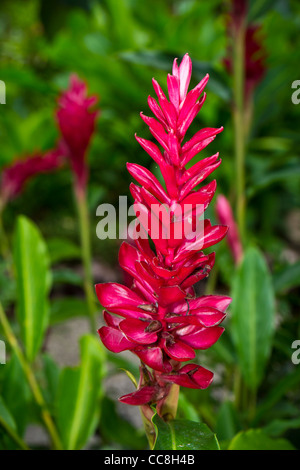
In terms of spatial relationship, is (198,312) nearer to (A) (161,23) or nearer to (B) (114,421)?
(B) (114,421)

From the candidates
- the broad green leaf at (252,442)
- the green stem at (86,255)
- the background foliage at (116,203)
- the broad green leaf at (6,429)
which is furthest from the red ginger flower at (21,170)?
the broad green leaf at (252,442)

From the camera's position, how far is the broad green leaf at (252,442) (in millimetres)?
399

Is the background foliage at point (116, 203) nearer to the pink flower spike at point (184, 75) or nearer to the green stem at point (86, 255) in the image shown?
the green stem at point (86, 255)

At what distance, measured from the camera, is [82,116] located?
73 cm

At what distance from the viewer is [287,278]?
0.81 meters

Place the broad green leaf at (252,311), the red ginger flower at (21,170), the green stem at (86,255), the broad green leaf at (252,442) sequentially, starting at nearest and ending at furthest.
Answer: the broad green leaf at (252,442) < the broad green leaf at (252,311) < the green stem at (86,255) < the red ginger flower at (21,170)

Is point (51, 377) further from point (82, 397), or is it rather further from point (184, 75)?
point (184, 75)

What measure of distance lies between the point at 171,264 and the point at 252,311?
1.33 feet

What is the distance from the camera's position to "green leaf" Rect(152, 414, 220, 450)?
0.32m

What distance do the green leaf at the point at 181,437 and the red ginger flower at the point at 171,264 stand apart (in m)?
0.03

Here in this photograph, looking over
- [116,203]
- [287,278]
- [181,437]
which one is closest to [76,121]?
[287,278]

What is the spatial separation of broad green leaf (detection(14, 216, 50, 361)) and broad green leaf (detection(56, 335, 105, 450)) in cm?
6
